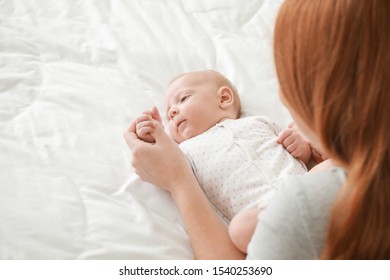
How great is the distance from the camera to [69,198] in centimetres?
100

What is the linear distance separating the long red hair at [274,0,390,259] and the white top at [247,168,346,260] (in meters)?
0.02

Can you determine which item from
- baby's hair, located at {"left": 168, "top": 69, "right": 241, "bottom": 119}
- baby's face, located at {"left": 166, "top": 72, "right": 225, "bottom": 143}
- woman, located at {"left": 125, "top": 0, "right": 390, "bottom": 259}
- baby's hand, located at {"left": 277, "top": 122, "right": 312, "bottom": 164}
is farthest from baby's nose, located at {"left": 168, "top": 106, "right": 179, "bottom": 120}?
woman, located at {"left": 125, "top": 0, "right": 390, "bottom": 259}

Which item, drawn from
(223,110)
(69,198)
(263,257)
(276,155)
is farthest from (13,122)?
(263,257)

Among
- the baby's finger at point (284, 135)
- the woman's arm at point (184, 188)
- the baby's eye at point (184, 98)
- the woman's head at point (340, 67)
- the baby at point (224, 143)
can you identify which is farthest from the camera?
the baby's eye at point (184, 98)

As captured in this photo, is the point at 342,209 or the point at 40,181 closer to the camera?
the point at 342,209

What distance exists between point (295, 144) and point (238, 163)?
0.49ft

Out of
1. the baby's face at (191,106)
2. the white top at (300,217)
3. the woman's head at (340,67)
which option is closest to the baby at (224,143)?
the baby's face at (191,106)

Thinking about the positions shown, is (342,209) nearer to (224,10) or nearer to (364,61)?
(364,61)

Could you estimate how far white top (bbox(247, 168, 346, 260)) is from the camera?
664 millimetres

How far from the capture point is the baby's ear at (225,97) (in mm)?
1277

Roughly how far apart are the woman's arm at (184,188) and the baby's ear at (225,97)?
9.5 inches

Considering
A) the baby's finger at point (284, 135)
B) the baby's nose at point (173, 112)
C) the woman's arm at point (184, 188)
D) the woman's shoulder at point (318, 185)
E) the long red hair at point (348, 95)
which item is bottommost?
the woman's arm at point (184, 188)

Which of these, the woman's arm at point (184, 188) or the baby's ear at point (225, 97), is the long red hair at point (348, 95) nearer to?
the woman's arm at point (184, 188)
